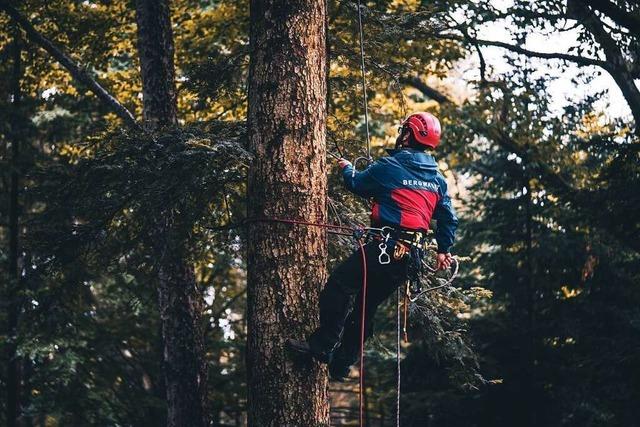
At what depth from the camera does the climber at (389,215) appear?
523 cm

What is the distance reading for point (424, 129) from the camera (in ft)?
18.0

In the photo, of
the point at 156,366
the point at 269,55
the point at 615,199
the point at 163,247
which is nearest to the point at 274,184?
the point at 269,55

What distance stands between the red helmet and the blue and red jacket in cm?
9

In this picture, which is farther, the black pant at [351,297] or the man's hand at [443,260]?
the man's hand at [443,260]

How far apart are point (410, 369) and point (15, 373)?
657cm

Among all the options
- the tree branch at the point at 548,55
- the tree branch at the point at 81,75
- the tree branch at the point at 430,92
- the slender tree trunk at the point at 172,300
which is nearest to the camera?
the slender tree trunk at the point at 172,300

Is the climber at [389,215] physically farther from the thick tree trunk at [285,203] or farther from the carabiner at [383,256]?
the thick tree trunk at [285,203]

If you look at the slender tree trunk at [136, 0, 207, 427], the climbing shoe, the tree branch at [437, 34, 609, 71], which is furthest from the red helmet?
the tree branch at [437, 34, 609, 71]

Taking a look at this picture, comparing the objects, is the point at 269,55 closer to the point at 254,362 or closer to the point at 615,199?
the point at 254,362

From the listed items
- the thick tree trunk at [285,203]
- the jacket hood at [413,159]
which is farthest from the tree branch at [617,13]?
the thick tree trunk at [285,203]

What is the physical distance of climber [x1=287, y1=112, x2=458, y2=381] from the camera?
523cm

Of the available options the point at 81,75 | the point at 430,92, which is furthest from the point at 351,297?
the point at 430,92

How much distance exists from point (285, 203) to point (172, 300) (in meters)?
4.74

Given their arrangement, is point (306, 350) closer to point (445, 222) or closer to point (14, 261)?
point (445, 222)
